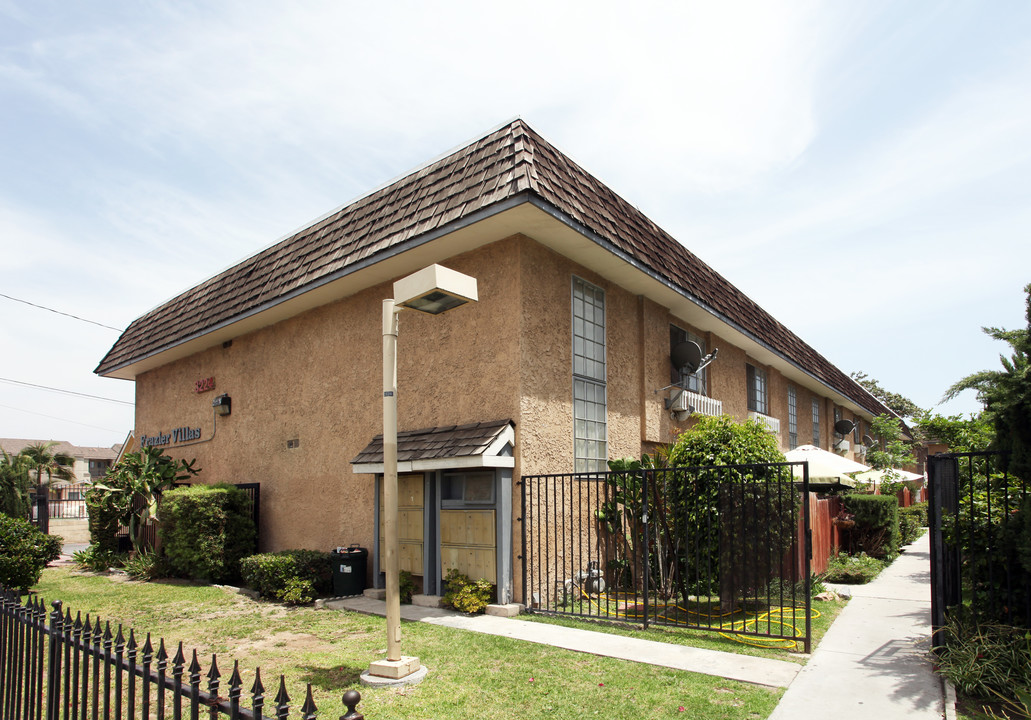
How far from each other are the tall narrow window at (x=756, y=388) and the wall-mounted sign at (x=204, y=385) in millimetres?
13381

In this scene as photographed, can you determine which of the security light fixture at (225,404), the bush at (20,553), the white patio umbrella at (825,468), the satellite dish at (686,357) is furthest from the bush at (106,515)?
the white patio umbrella at (825,468)

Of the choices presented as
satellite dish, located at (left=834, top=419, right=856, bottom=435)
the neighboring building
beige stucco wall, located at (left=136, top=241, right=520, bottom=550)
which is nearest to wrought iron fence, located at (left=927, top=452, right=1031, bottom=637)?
beige stucco wall, located at (left=136, top=241, right=520, bottom=550)

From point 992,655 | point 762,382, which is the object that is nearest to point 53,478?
point 762,382

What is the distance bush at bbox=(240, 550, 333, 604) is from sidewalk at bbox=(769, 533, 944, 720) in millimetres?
7077

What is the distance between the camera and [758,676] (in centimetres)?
618

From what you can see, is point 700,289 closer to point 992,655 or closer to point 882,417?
point 992,655

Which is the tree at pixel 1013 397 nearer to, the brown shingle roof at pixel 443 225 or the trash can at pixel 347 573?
the brown shingle roof at pixel 443 225

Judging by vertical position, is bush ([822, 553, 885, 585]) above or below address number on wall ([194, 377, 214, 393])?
below

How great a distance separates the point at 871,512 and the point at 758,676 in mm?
10373

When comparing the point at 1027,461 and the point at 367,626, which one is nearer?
the point at 1027,461

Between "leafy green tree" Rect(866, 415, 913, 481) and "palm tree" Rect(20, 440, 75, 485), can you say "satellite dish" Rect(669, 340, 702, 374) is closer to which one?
"leafy green tree" Rect(866, 415, 913, 481)

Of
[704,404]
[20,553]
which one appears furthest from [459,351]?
[20,553]

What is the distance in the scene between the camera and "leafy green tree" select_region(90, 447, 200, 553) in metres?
14.8

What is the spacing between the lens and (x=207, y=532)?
1272 cm
